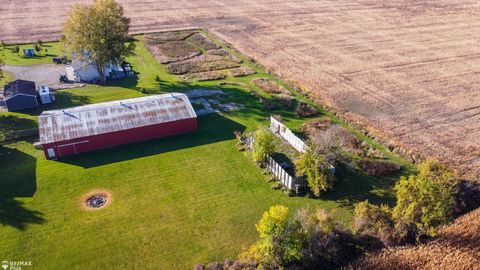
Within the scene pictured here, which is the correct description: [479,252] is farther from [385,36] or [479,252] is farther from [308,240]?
[385,36]

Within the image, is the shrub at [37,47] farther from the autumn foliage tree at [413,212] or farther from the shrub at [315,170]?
the autumn foliage tree at [413,212]

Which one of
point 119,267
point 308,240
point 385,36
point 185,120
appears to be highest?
point 385,36

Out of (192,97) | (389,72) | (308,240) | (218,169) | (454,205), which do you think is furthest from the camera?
(389,72)

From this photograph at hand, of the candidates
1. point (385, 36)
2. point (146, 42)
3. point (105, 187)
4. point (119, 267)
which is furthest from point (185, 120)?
point (385, 36)

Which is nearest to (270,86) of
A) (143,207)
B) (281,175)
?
(281,175)

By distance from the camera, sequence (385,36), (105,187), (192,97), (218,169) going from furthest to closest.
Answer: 1. (385,36)
2. (192,97)
3. (218,169)
4. (105,187)

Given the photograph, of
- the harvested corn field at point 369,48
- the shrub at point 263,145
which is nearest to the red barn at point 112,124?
the shrub at point 263,145

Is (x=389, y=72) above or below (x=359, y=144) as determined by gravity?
above
